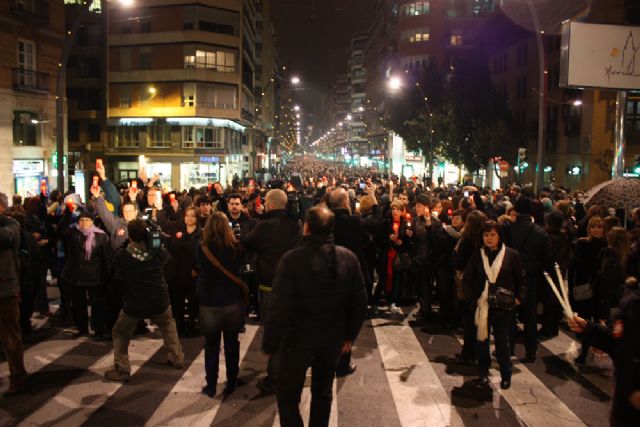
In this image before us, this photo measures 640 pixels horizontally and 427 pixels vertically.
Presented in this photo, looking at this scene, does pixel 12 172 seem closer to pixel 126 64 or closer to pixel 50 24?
pixel 50 24

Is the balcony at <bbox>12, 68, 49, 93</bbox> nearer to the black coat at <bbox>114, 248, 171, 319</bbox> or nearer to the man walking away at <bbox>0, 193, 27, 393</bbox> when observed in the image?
the man walking away at <bbox>0, 193, 27, 393</bbox>

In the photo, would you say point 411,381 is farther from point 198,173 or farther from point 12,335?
point 198,173

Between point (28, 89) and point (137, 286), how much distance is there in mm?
24270

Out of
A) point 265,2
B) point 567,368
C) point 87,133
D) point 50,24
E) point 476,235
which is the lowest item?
point 567,368

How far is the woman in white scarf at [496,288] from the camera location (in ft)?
21.8

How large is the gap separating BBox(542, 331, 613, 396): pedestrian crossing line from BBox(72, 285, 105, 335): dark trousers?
6133mm

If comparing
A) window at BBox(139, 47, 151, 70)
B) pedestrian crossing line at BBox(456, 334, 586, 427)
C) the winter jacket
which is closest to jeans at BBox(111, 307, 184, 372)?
the winter jacket

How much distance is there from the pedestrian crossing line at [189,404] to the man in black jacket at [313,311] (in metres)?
1.57

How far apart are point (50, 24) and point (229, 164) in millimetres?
26140

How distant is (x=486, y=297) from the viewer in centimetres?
668

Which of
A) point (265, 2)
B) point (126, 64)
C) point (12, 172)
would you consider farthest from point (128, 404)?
point (265, 2)

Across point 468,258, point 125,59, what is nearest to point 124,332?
point 468,258

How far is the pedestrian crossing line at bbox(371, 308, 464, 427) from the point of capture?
5953 millimetres

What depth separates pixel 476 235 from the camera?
25.0 ft
